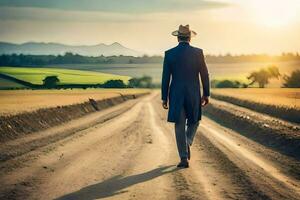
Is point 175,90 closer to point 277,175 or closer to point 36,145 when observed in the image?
point 277,175

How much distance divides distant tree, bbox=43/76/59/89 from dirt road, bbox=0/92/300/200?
77993 mm

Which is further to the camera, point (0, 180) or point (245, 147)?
point (245, 147)

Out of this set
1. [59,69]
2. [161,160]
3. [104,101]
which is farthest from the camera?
[59,69]

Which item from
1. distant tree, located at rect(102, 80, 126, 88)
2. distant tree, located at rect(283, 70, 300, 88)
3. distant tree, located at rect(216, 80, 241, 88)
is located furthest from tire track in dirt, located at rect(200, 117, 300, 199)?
distant tree, located at rect(216, 80, 241, 88)

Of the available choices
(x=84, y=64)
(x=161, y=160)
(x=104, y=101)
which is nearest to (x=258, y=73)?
(x=84, y=64)

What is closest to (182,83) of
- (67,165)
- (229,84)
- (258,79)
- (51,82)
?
(67,165)

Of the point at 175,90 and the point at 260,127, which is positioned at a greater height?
the point at 175,90

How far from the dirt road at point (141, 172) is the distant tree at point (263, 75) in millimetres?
121197

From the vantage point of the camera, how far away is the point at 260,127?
21.9 meters

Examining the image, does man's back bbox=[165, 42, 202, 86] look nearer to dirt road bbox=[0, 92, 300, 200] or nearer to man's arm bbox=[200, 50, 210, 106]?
man's arm bbox=[200, 50, 210, 106]

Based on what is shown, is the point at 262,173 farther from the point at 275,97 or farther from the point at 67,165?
the point at 275,97

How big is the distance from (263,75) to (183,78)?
127 meters

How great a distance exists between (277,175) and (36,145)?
796cm

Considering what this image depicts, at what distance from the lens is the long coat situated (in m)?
11.2
